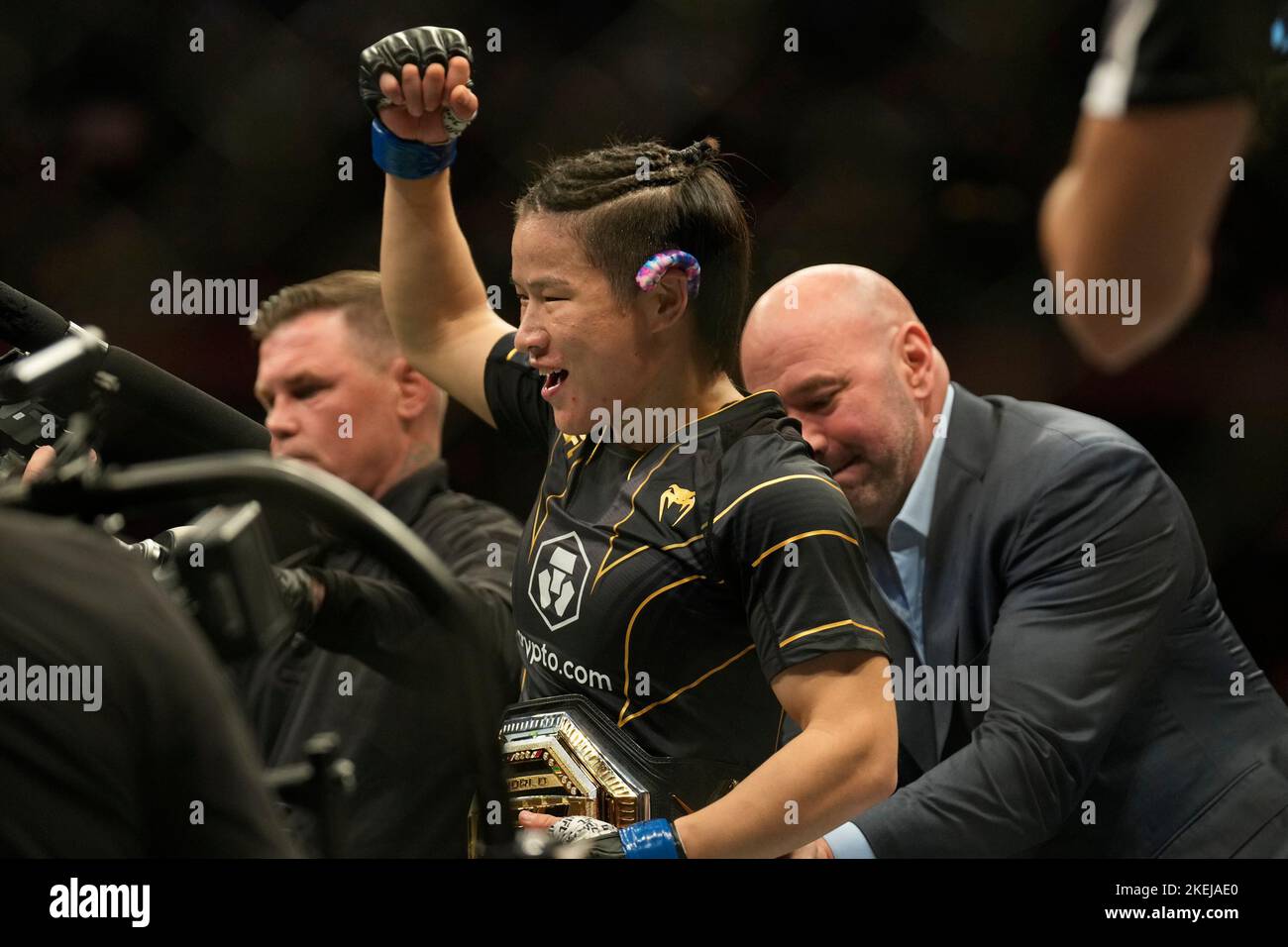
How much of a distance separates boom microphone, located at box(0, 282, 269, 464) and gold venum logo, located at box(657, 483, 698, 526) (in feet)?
1.19

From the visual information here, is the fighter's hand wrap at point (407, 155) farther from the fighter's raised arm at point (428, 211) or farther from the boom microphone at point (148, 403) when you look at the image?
the boom microphone at point (148, 403)

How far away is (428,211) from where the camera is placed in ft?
4.66

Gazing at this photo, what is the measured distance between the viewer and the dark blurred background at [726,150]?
147cm

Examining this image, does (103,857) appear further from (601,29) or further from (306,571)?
(601,29)

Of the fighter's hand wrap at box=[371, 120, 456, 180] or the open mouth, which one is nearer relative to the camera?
the open mouth

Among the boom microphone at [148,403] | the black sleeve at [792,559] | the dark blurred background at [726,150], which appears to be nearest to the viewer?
the boom microphone at [148,403]

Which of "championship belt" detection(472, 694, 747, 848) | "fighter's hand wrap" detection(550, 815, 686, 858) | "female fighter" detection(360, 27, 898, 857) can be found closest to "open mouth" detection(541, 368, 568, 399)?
"female fighter" detection(360, 27, 898, 857)

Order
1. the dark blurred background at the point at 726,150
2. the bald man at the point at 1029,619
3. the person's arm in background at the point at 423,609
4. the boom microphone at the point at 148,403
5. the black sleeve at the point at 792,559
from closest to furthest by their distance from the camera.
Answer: the person's arm in background at the point at 423,609
the boom microphone at the point at 148,403
the black sleeve at the point at 792,559
the bald man at the point at 1029,619
the dark blurred background at the point at 726,150

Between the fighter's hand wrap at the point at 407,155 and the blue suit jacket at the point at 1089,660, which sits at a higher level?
the fighter's hand wrap at the point at 407,155

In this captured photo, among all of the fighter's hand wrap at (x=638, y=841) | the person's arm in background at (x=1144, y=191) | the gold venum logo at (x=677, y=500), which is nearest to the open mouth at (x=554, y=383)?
the gold venum logo at (x=677, y=500)

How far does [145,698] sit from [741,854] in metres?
0.66

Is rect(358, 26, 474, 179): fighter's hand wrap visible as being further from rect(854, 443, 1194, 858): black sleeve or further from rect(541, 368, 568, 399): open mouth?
rect(854, 443, 1194, 858): black sleeve

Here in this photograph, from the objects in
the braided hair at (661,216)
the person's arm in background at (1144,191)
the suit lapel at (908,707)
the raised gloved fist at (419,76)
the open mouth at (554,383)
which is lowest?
the suit lapel at (908,707)

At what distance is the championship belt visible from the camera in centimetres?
119
